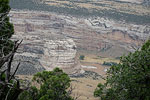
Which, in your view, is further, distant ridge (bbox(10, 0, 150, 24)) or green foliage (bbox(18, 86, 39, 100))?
distant ridge (bbox(10, 0, 150, 24))

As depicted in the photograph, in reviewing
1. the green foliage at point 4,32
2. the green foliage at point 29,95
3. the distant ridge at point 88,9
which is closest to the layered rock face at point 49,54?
the distant ridge at point 88,9

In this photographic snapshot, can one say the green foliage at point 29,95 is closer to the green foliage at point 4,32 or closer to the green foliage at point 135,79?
the green foliage at point 4,32

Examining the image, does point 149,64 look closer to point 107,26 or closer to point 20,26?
point 20,26

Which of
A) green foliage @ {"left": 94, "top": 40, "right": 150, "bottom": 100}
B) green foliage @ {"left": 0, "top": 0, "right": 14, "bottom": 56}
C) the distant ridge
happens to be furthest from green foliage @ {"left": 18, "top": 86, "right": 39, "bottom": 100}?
the distant ridge

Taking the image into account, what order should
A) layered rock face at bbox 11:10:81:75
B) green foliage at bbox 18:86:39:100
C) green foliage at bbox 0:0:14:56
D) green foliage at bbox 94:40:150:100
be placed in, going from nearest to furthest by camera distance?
green foliage at bbox 0:0:14:56 < green foliage at bbox 94:40:150:100 < green foliage at bbox 18:86:39:100 < layered rock face at bbox 11:10:81:75

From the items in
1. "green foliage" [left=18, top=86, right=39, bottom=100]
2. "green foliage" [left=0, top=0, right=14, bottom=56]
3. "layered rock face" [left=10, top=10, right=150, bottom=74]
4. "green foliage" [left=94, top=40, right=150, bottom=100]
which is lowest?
"layered rock face" [left=10, top=10, right=150, bottom=74]

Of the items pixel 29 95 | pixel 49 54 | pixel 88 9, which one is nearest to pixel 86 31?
pixel 88 9

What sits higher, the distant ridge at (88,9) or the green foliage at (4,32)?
the green foliage at (4,32)

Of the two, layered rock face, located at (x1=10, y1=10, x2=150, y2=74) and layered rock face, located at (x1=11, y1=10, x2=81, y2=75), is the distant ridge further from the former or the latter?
layered rock face, located at (x1=11, y1=10, x2=81, y2=75)

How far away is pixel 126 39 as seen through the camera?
68.5 meters

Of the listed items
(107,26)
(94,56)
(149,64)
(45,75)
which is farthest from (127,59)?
(107,26)

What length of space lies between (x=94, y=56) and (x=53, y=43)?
45.8 feet

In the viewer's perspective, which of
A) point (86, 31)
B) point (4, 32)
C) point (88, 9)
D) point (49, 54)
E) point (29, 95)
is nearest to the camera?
point (4, 32)

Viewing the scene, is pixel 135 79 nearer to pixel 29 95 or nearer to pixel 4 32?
pixel 29 95
